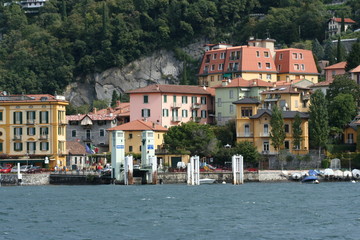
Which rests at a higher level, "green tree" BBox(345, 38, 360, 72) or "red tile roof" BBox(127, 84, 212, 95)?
"green tree" BBox(345, 38, 360, 72)

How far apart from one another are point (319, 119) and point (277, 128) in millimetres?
4549

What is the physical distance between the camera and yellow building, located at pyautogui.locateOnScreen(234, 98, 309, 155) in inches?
4469

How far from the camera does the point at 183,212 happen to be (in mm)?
71312

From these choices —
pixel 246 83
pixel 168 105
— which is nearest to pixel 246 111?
pixel 246 83

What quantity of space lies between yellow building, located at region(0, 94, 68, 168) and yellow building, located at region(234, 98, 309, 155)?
20582 millimetres

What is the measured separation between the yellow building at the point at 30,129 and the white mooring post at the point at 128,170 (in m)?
17.7

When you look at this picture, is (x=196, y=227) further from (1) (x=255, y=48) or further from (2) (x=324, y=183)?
(1) (x=255, y=48)

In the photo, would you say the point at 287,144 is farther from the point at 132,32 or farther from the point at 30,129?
the point at 132,32

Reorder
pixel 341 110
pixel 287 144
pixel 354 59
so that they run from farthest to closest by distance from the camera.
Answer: pixel 354 59 → pixel 341 110 → pixel 287 144

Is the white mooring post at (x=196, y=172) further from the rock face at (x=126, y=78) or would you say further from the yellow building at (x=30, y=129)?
the rock face at (x=126, y=78)

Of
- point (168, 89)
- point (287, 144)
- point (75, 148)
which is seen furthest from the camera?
point (168, 89)

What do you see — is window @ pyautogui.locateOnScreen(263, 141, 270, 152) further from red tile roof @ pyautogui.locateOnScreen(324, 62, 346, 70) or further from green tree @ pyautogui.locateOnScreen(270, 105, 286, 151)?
red tile roof @ pyautogui.locateOnScreen(324, 62, 346, 70)

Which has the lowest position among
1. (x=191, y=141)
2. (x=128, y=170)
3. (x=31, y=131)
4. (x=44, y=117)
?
(x=128, y=170)

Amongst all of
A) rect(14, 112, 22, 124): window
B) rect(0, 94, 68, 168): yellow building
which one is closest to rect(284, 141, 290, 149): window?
rect(0, 94, 68, 168): yellow building
